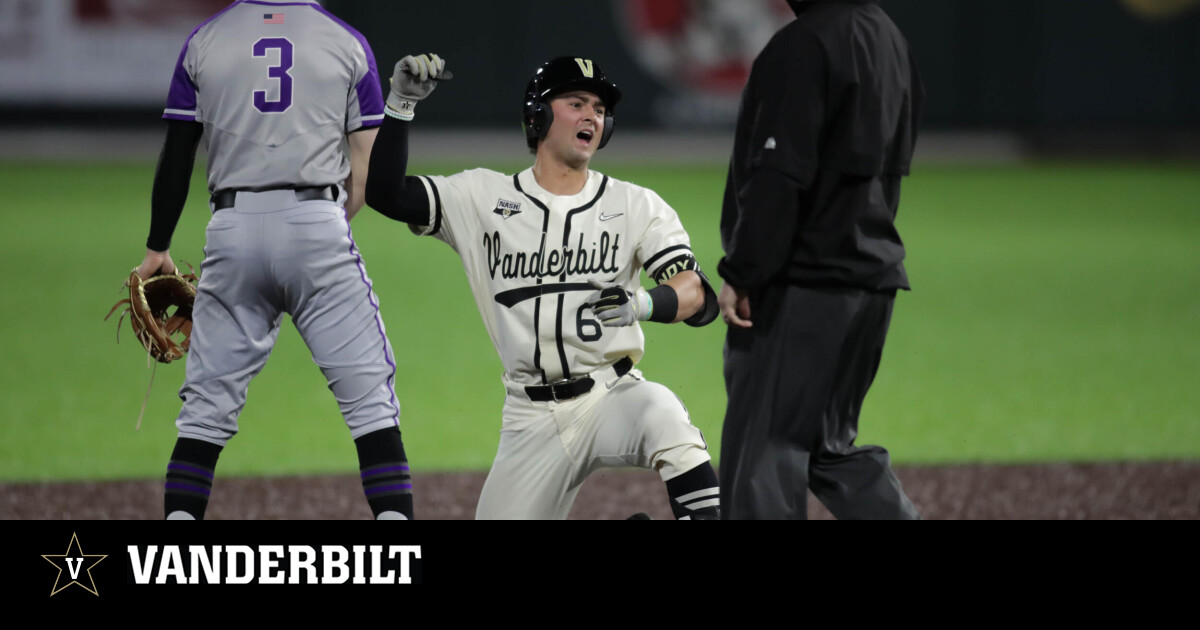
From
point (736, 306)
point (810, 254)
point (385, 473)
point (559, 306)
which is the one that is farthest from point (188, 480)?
point (810, 254)

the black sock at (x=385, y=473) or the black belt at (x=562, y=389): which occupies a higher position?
the black belt at (x=562, y=389)

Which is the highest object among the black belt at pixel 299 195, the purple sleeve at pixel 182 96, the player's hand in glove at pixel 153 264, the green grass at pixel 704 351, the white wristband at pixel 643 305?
the purple sleeve at pixel 182 96

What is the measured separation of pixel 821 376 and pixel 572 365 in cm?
88

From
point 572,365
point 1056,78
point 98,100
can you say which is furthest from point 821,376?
point 1056,78

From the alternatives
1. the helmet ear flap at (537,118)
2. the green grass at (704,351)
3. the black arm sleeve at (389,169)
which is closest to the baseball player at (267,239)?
the black arm sleeve at (389,169)

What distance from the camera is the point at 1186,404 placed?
769 cm

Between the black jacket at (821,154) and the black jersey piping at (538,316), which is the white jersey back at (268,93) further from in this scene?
the black jacket at (821,154)

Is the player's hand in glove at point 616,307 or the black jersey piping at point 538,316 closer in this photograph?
the player's hand in glove at point 616,307

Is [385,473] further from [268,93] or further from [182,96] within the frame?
[182,96]

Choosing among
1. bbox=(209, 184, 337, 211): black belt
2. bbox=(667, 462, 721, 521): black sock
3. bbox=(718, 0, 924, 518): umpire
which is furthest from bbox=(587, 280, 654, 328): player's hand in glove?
bbox=(209, 184, 337, 211): black belt

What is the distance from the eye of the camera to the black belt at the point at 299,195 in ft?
13.7

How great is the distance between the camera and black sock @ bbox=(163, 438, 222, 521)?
4.07 m

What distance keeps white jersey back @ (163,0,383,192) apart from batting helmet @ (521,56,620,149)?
55 cm

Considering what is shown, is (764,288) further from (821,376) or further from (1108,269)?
(1108,269)
